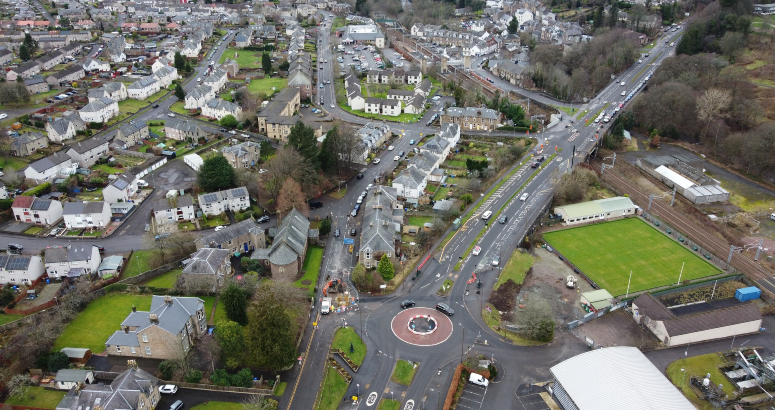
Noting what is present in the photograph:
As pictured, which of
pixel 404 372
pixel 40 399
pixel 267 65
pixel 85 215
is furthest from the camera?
pixel 267 65

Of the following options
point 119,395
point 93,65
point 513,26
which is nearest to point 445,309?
point 119,395

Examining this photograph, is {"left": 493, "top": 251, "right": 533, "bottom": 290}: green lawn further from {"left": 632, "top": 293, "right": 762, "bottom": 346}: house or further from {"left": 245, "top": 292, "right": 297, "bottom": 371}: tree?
{"left": 245, "top": 292, "right": 297, "bottom": 371}: tree

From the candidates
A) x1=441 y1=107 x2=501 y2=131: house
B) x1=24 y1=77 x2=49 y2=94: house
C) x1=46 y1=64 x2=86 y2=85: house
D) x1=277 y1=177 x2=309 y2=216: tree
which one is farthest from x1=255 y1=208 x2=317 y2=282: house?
x1=46 y1=64 x2=86 y2=85: house

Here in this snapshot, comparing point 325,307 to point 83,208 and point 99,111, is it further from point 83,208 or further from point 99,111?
point 99,111

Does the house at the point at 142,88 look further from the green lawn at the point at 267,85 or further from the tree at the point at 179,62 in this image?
the green lawn at the point at 267,85

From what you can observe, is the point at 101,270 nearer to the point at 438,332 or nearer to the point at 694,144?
the point at 438,332

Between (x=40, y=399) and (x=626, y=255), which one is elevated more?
(x=626, y=255)
